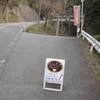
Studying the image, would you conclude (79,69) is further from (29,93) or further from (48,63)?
(29,93)

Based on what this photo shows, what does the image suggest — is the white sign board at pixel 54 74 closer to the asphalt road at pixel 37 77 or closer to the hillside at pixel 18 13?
the asphalt road at pixel 37 77

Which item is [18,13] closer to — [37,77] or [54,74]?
[37,77]

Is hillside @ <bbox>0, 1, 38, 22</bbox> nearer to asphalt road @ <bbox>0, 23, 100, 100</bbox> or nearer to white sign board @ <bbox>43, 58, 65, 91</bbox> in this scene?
asphalt road @ <bbox>0, 23, 100, 100</bbox>

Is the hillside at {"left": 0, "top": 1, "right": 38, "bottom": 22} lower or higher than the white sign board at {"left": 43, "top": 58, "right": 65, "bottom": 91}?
lower

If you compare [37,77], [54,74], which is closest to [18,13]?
[37,77]

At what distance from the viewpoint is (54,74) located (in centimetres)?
682

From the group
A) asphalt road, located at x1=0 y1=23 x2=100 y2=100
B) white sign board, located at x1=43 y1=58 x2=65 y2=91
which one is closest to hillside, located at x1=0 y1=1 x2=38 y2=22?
asphalt road, located at x1=0 y1=23 x2=100 y2=100

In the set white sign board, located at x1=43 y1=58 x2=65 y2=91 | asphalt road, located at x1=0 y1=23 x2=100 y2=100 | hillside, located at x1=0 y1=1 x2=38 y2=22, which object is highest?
white sign board, located at x1=43 y1=58 x2=65 y2=91

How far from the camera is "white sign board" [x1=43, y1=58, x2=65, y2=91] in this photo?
22.3ft

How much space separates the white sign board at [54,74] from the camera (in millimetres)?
6804

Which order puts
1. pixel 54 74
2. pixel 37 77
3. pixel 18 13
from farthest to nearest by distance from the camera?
pixel 18 13 → pixel 37 77 → pixel 54 74

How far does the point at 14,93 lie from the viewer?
20.8 ft

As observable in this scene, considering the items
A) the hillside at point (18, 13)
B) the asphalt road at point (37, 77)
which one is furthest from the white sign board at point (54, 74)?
the hillside at point (18, 13)

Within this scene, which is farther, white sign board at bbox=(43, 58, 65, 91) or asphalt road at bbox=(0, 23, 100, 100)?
white sign board at bbox=(43, 58, 65, 91)
